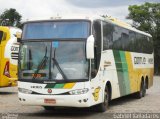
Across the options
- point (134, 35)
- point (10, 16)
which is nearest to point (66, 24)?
point (134, 35)

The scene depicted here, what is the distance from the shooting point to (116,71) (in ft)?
60.0

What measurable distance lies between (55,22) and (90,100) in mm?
2738

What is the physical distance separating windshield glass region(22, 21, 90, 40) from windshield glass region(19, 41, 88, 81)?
0.82 ft

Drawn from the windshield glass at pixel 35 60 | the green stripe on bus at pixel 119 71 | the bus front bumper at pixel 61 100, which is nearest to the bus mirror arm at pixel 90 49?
the bus front bumper at pixel 61 100

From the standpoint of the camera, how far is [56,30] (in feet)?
50.1

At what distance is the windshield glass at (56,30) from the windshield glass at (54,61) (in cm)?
25

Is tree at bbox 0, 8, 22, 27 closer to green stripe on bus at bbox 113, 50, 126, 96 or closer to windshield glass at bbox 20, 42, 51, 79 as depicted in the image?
green stripe on bus at bbox 113, 50, 126, 96

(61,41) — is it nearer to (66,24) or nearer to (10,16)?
(66,24)

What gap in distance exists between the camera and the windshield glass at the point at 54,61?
14.6 metres

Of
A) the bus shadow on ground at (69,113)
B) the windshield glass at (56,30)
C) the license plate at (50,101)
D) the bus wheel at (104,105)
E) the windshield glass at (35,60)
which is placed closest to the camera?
the license plate at (50,101)

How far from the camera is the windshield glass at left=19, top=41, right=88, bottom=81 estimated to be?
14.6 m

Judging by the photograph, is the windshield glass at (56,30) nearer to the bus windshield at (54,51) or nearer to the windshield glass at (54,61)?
the bus windshield at (54,51)

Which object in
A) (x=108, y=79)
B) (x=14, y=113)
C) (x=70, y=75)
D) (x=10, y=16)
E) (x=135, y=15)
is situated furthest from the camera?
(x=10, y=16)

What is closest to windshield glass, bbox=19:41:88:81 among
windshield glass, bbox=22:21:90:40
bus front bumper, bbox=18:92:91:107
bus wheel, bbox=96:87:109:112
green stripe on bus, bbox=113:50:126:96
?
windshield glass, bbox=22:21:90:40
